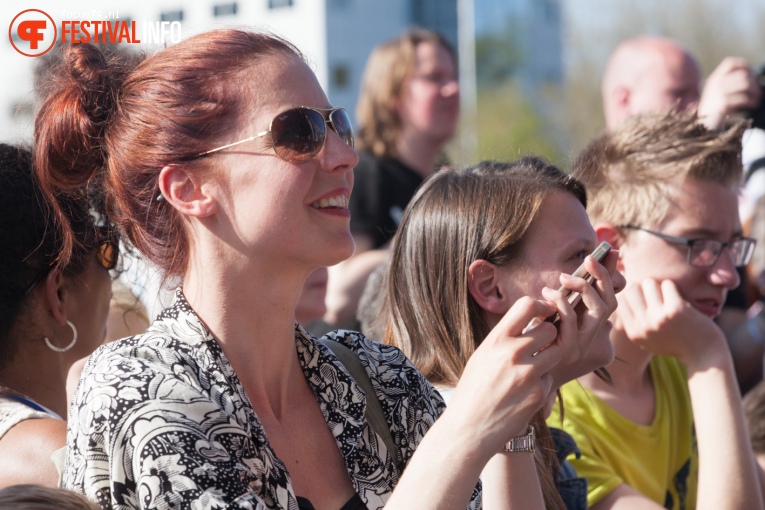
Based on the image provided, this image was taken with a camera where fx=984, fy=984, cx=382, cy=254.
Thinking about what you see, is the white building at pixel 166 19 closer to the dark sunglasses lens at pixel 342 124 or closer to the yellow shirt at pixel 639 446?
the dark sunglasses lens at pixel 342 124

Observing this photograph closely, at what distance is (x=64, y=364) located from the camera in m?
2.49

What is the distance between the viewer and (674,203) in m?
3.17

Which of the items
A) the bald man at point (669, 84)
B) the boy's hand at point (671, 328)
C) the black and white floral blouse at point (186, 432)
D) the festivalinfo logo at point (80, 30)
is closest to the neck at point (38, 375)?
the black and white floral blouse at point (186, 432)

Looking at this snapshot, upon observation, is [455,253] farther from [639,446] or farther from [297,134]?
[639,446]

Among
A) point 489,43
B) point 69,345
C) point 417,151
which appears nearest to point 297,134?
point 69,345

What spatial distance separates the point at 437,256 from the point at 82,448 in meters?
1.10

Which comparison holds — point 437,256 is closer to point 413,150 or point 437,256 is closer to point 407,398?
point 407,398

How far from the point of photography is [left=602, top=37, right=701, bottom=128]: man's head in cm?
494

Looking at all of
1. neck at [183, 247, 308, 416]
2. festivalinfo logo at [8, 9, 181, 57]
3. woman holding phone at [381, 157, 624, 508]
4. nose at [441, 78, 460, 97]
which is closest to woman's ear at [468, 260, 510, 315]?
woman holding phone at [381, 157, 624, 508]

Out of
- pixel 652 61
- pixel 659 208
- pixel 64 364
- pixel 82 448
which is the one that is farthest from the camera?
pixel 652 61

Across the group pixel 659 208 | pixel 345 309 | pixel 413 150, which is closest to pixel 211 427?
pixel 659 208

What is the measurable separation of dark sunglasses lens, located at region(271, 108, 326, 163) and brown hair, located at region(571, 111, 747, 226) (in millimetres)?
1566

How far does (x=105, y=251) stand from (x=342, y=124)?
839 mm

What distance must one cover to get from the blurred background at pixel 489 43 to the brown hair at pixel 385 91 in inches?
10.3
